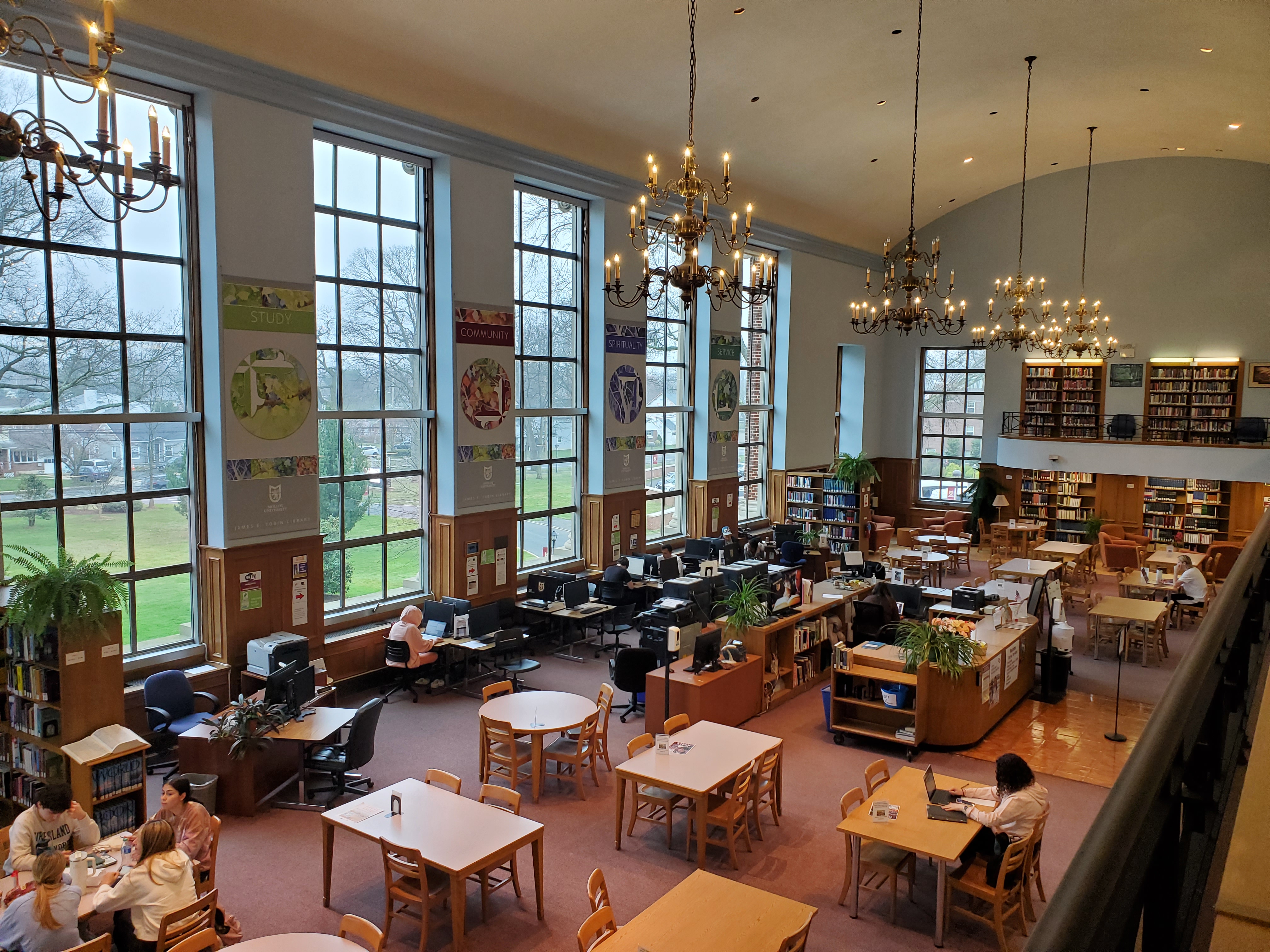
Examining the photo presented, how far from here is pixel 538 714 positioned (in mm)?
7664

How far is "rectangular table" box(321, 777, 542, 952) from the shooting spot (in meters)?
5.27

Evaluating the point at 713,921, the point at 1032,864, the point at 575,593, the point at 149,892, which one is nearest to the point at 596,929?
the point at 713,921

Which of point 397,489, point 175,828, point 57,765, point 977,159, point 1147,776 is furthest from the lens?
point 977,159

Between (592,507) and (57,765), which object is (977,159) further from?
(57,765)

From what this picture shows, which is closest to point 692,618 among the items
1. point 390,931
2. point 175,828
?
point 390,931

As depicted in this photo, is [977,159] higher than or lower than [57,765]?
higher

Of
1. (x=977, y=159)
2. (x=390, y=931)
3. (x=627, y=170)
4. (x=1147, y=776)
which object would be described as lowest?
(x=390, y=931)

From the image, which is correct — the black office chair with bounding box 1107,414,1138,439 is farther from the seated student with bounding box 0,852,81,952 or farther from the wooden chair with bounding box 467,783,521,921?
the seated student with bounding box 0,852,81,952

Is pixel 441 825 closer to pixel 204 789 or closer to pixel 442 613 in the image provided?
pixel 204 789

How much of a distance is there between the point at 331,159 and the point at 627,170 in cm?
501

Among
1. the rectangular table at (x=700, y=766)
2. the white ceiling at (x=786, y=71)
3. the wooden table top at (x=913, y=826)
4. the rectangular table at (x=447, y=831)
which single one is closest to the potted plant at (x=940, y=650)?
the rectangular table at (x=700, y=766)

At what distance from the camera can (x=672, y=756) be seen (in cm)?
666

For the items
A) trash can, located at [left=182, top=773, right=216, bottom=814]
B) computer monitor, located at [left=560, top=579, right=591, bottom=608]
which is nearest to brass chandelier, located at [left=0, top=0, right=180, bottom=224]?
trash can, located at [left=182, top=773, right=216, bottom=814]

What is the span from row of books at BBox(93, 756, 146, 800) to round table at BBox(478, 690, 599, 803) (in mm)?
2493
